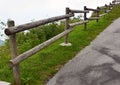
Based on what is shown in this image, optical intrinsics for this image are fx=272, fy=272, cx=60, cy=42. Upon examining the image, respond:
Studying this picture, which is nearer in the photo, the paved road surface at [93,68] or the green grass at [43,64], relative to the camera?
the paved road surface at [93,68]

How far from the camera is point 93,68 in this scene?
21.5 ft

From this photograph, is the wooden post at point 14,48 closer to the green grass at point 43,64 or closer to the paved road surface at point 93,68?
the green grass at point 43,64

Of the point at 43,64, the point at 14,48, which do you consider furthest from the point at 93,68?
the point at 14,48

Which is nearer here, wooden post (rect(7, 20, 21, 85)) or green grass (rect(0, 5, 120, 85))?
wooden post (rect(7, 20, 21, 85))

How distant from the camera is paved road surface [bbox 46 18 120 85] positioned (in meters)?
5.79

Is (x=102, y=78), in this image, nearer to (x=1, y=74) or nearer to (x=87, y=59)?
(x=87, y=59)

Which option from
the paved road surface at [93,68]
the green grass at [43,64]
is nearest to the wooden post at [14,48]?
the green grass at [43,64]

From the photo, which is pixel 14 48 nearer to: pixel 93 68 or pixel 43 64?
pixel 43 64

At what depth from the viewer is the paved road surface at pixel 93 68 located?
5785 mm

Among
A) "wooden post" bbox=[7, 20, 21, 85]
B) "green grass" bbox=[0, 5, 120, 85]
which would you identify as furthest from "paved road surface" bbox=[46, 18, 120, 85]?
"wooden post" bbox=[7, 20, 21, 85]

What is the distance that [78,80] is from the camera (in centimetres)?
584

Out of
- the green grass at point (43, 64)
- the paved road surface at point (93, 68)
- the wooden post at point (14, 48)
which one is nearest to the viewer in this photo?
the wooden post at point (14, 48)

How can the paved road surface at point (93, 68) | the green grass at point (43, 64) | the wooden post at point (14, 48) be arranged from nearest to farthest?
the wooden post at point (14, 48) → the paved road surface at point (93, 68) → the green grass at point (43, 64)

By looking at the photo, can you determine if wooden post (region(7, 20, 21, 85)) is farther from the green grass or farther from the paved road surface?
the paved road surface
